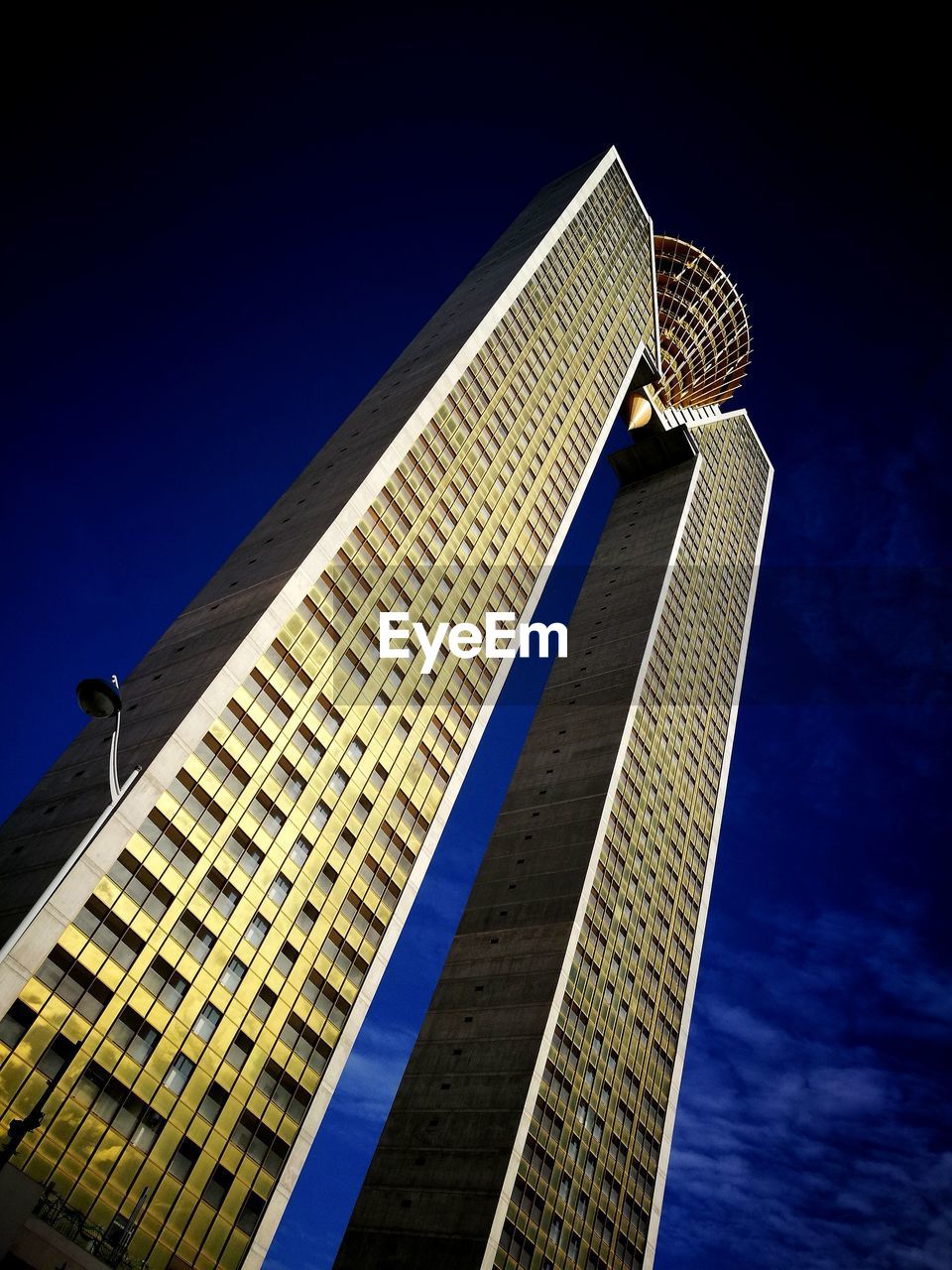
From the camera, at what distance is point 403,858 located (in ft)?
193

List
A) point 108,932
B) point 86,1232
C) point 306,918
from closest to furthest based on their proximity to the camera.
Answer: point 86,1232 → point 108,932 → point 306,918

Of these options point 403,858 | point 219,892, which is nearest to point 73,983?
point 219,892

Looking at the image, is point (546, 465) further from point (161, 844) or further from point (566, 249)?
point (161, 844)

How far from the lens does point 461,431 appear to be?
76000 mm

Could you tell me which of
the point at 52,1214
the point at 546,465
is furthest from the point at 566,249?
the point at 52,1214

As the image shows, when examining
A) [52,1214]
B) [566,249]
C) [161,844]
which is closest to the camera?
[52,1214]

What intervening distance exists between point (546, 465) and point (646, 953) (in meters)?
43.1

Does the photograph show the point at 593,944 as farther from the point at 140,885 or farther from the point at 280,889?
the point at 140,885

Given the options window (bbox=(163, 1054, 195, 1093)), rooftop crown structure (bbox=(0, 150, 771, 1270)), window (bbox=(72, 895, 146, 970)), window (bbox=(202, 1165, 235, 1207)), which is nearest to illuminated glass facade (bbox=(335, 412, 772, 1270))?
rooftop crown structure (bbox=(0, 150, 771, 1270))

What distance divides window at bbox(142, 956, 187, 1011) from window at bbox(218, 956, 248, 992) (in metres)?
2.32

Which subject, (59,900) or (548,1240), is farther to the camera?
(548,1240)

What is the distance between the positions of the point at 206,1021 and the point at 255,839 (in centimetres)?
906

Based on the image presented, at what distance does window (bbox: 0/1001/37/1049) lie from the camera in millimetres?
37125

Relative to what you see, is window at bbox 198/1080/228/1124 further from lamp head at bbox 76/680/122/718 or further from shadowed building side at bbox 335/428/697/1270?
lamp head at bbox 76/680/122/718
